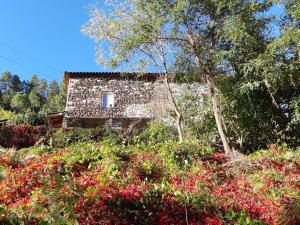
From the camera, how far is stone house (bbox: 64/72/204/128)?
25875 mm

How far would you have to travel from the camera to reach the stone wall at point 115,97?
26062mm

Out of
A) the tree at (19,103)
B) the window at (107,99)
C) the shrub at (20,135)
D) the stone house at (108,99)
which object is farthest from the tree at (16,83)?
the shrub at (20,135)

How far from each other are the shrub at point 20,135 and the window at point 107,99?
4214mm

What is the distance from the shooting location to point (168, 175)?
1105 centimetres

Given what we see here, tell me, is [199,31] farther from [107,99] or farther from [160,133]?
[107,99]

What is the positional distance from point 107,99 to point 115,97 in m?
0.55

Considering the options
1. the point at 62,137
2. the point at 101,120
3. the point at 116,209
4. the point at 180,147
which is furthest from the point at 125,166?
the point at 101,120

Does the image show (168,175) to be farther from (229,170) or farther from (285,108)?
(285,108)

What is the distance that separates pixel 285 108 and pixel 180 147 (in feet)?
20.7

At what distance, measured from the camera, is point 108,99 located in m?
26.8

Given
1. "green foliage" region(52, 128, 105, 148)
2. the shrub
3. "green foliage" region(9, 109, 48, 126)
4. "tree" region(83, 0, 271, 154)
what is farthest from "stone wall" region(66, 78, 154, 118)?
"tree" region(83, 0, 271, 154)

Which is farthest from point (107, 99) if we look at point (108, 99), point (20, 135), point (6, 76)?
point (6, 76)

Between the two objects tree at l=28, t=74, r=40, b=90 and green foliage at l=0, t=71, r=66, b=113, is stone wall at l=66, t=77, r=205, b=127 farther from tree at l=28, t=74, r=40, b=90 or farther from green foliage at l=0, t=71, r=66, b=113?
tree at l=28, t=74, r=40, b=90

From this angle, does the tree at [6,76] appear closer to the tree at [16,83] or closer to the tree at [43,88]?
the tree at [16,83]
